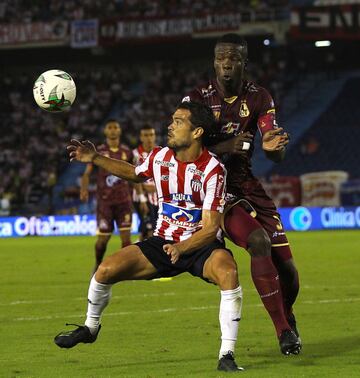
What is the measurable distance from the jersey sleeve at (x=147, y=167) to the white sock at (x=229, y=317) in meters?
1.12

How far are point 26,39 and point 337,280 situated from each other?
101 ft

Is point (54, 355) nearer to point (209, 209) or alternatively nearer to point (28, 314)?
point (209, 209)

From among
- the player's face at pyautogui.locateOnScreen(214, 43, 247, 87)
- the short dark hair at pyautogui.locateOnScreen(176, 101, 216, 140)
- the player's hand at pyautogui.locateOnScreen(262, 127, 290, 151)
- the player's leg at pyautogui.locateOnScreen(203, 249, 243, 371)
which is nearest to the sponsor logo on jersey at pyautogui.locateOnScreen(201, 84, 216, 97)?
the player's face at pyautogui.locateOnScreen(214, 43, 247, 87)

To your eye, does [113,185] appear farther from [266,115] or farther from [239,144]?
[239,144]

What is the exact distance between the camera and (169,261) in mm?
7855

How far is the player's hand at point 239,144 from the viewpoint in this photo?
8023 mm

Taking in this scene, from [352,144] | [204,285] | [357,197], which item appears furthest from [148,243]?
[352,144]

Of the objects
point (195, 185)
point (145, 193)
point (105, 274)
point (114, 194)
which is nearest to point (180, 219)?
point (195, 185)

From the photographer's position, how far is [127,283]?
15734 millimetres

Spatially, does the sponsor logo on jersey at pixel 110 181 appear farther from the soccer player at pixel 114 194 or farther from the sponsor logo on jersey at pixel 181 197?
the sponsor logo on jersey at pixel 181 197

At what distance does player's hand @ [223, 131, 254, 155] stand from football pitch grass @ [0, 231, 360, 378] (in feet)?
5.37

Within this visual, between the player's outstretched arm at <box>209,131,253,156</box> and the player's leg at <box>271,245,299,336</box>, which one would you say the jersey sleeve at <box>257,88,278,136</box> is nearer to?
the player's outstretched arm at <box>209,131,253,156</box>

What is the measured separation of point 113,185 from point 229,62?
848 cm

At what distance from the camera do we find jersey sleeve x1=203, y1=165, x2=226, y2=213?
25.2 feet
